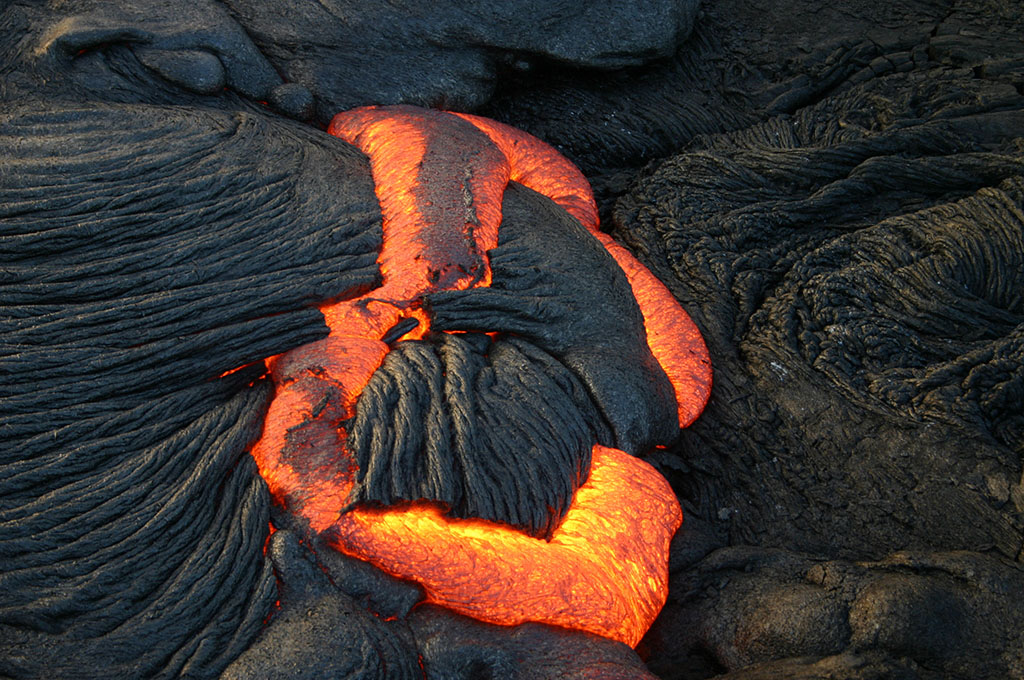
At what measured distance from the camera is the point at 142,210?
2.97 meters

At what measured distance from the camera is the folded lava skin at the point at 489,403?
2.57 metres

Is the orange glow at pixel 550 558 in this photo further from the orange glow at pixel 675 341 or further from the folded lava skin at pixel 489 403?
the orange glow at pixel 675 341

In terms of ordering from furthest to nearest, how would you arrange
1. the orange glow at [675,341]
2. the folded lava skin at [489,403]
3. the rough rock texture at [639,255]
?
the orange glow at [675,341]
the folded lava skin at [489,403]
the rough rock texture at [639,255]

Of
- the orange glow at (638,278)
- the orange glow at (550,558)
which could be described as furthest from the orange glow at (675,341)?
the orange glow at (550,558)

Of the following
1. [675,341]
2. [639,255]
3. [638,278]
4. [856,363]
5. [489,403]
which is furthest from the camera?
[639,255]

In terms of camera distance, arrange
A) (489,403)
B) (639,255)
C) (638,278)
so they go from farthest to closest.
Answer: (639,255) < (638,278) < (489,403)

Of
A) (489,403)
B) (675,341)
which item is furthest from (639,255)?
(489,403)

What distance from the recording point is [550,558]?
2.65 m

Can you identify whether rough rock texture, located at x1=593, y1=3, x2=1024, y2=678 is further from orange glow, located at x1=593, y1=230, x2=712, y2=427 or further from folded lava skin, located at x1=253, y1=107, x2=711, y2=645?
folded lava skin, located at x1=253, y1=107, x2=711, y2=645

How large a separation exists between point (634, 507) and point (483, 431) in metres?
0.58

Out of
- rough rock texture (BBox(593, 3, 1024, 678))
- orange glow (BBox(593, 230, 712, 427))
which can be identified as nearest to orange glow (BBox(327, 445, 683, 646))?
rough rock texture (BBox(593, 3, 1024, 678))

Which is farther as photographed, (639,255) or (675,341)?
(639,255)

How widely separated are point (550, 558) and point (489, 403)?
56 centimetres

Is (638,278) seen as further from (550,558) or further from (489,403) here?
(550,558)
